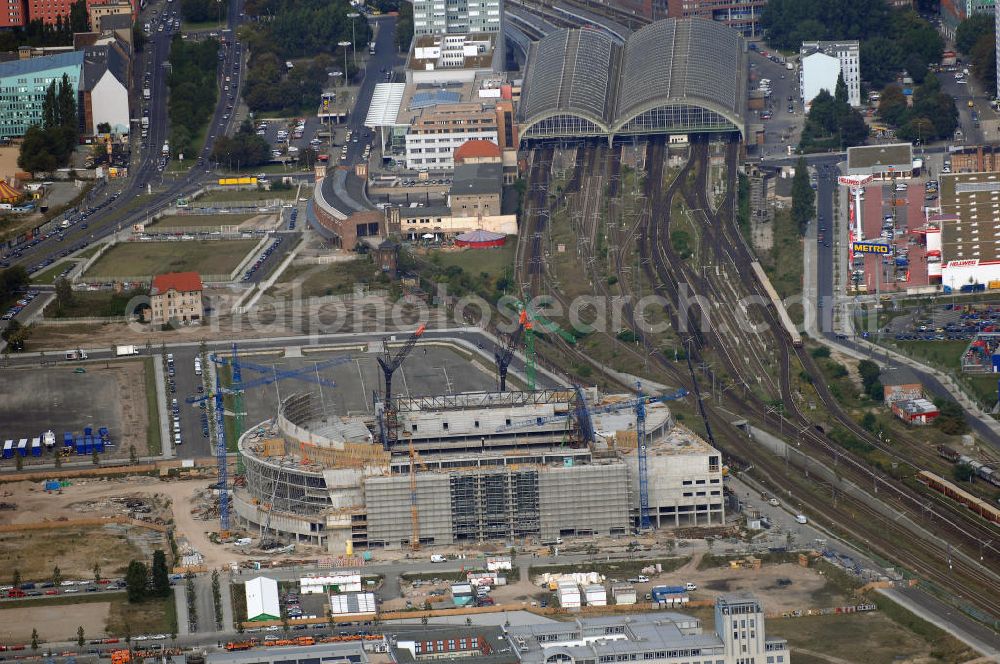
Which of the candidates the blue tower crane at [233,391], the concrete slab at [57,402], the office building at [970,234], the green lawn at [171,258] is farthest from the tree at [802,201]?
the concrete slab at [57,402]

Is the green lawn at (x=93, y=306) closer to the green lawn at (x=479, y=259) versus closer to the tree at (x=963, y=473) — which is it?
the green lawn at (x=479, y=259)

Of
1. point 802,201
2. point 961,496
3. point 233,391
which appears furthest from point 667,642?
point 802,201

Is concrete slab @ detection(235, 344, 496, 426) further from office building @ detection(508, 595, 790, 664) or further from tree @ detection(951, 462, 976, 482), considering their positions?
office building @ detection(508, 595, 790, 664)

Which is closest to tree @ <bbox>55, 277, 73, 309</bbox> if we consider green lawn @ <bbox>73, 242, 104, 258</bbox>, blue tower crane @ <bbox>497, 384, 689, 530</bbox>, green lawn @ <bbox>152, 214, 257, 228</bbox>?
green lawn @ <bbox>73, 242, 104, 258</bbox>

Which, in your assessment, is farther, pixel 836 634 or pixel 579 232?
pixel 579 232

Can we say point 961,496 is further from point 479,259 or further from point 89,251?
point 89,251

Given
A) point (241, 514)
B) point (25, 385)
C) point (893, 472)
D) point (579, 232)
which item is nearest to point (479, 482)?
point (241, 514)

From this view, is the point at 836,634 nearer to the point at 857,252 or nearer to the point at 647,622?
the point at 647,622
